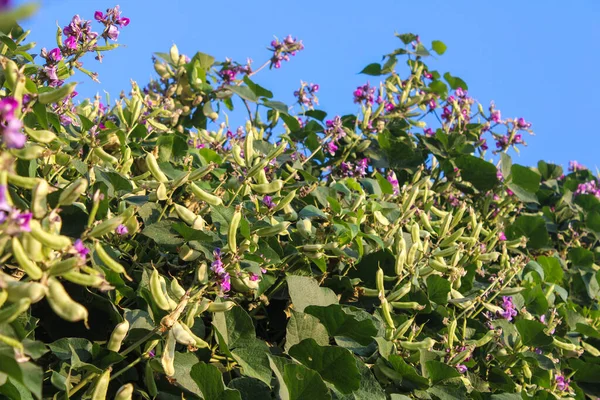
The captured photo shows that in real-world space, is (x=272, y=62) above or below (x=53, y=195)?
above

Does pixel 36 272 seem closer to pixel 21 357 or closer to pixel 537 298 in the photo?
pixel 21 357

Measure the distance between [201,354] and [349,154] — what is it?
1803 mm

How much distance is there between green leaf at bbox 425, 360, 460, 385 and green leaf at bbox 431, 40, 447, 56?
2.63 meters

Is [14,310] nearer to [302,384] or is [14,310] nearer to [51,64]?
[302,384]

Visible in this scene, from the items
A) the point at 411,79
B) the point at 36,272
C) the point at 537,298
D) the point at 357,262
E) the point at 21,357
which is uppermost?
the point at 411,79

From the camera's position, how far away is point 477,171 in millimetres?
3639

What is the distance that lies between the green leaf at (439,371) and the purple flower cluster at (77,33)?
1395mm

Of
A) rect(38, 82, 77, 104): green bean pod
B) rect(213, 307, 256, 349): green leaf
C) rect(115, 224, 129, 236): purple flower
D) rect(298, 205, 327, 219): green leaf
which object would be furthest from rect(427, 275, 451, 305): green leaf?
rect(38, 82, 77, 104): green bean pod

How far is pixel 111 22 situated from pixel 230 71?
1.47m

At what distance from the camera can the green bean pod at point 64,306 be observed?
3.55 ft

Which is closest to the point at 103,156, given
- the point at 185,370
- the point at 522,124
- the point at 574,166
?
the point at 185,370

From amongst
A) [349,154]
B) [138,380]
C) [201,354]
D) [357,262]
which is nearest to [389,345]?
[357,262]

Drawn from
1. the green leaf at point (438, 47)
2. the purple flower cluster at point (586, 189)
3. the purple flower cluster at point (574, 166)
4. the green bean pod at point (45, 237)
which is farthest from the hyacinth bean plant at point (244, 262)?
the purple flower cluster at point (574, 166)

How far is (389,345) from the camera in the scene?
6.87 ft
